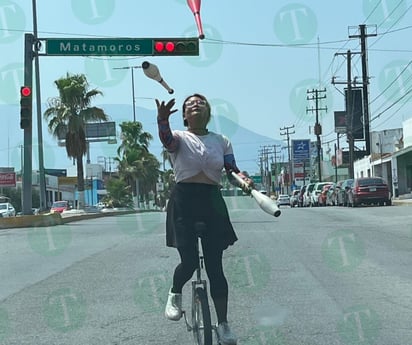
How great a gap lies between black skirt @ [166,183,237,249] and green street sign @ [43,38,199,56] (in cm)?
1558

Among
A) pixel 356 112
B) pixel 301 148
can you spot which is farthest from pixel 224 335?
pixel 301 148

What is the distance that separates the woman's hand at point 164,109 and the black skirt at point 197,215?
22.3 inches

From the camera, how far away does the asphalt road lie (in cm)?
658

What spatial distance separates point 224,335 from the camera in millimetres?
4977

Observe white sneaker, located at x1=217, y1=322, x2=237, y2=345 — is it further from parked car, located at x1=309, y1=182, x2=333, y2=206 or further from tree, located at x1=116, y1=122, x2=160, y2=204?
tree, located at x1=116, y1=122, x2=160, y2=204

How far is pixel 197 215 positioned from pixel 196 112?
78 cm

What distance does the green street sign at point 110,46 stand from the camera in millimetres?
20625

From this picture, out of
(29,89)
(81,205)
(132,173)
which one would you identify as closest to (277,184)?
(132,173)

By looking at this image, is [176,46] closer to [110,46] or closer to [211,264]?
Result: [110,46]

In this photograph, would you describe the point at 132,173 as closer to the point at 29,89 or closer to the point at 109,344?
the point at 29,89

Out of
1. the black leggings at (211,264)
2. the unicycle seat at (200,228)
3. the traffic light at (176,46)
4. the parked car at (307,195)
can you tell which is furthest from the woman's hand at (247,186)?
the parked car at (307,195)

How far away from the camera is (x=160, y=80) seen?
5117 millimetres

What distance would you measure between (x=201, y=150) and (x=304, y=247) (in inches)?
352

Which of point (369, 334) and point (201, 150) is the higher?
point (201, 150)
